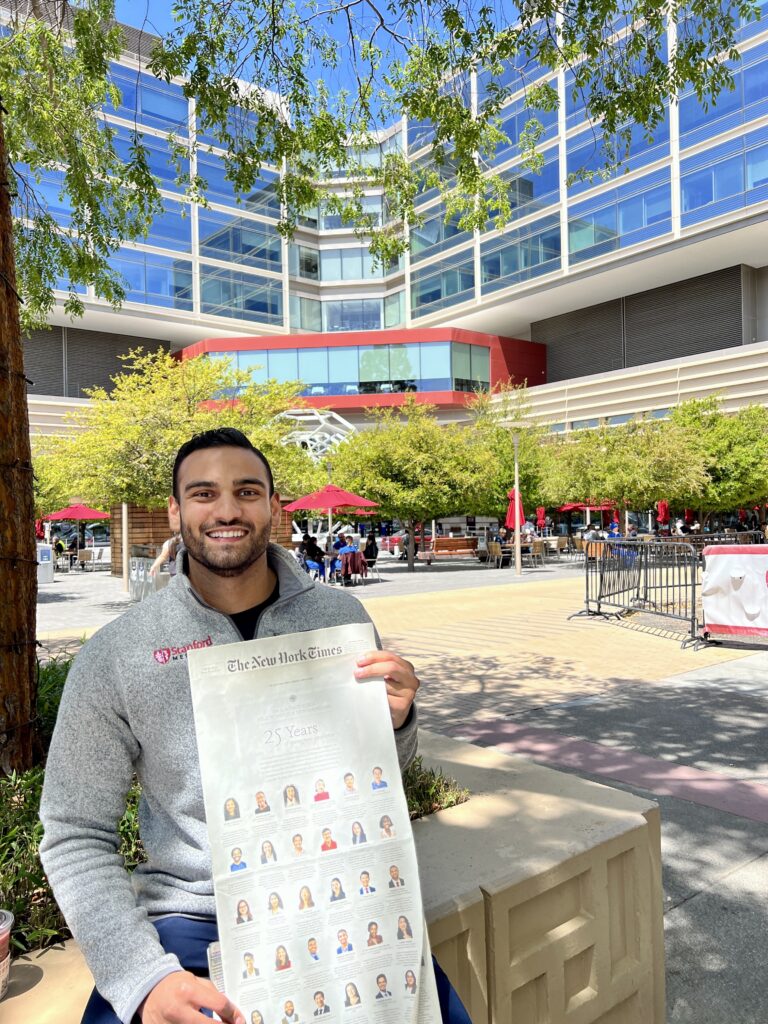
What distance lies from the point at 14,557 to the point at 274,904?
211 centimetres

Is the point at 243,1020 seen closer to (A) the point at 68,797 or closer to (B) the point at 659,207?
(A) the point at 68,797

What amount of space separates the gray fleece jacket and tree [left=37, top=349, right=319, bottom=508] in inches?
535

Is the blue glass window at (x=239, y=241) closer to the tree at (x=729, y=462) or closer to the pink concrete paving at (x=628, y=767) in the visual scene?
the tree at (x=729, y=462)

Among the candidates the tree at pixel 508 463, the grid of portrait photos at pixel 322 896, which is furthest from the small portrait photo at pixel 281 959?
the tree at pixel 508 463

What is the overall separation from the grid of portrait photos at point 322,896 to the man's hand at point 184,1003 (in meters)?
0.04

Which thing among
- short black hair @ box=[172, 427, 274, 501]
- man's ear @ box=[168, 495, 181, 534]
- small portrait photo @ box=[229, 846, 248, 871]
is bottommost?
small portrait photo @ box=[229, 846, 248, 871]

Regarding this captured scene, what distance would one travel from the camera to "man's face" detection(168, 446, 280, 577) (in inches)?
69.3

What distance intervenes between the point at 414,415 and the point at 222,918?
25138 millimetres

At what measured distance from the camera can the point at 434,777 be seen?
289cm

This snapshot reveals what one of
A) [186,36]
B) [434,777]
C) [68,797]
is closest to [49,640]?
[186,36]

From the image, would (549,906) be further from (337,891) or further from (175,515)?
(175,515)

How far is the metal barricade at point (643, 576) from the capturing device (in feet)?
38.1

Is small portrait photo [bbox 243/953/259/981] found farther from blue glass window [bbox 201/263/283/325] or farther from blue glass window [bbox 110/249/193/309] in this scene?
blue glass window [bbox 201/263/283/325]

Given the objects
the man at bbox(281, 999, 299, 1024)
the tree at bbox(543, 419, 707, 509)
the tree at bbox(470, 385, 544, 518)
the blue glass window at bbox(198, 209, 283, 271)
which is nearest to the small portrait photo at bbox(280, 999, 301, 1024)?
the man at bbox(281, 999, 299, 1024)
